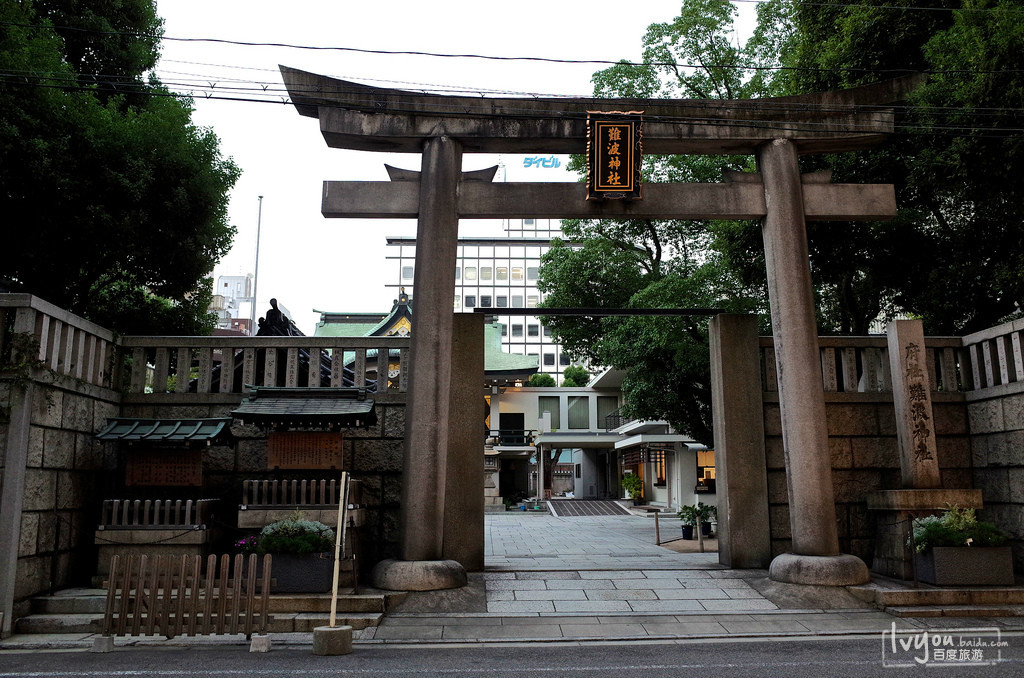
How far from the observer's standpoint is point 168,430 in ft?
34.8

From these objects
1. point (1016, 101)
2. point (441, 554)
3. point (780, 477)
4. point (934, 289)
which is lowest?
point (441, 554)

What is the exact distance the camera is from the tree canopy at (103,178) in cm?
1245

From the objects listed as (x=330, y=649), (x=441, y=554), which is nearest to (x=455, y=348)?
(x=441, y=554)

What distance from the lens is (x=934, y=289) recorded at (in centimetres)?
1436

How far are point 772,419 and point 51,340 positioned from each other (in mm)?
11238


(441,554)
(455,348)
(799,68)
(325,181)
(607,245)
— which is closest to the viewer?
(441,554)

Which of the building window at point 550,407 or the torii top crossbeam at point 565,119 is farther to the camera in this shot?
the building window at point 550,407

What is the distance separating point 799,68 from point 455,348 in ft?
31.7

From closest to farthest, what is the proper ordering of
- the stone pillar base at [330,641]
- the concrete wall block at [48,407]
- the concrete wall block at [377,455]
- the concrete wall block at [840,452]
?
the stone pillar base at [330,641] → the concrete wall block at [48,407] → the concrete wall block at [377,455] → the concrete wall block at [840,452]

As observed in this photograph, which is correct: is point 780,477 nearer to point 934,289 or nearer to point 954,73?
point 934,289

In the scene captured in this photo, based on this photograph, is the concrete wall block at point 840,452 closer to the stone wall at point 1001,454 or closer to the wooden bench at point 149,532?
the stone wall at point 1001,454

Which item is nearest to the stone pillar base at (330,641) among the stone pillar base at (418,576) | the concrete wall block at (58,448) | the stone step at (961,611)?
the stone pillar base at (418,576)

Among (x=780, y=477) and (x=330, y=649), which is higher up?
(x=780, y=477)

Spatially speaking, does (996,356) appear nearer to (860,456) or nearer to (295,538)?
(860,456)
